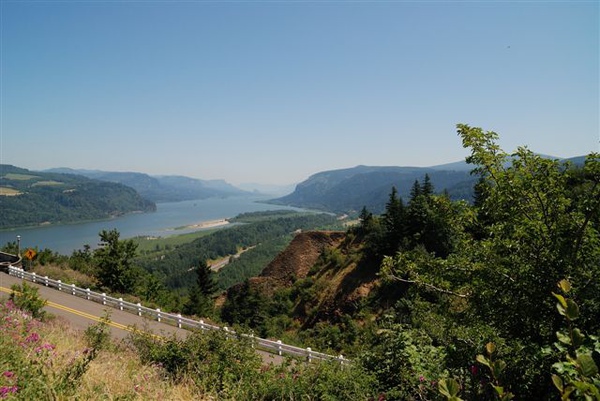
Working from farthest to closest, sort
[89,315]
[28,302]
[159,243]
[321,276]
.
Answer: [159,243], [321,276], [89,315], [28,302]

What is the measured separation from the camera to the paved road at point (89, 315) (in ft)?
47.9

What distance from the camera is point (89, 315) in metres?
16.6

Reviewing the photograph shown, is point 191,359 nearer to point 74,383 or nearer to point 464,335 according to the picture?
point 74,383

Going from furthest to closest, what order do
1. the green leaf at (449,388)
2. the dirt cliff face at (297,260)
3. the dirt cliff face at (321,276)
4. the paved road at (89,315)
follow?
the dirt cliff face at (297,260)
the dirt cliff face at (321,276)
the paved road at (89,315)
the green leaf at (449,388)

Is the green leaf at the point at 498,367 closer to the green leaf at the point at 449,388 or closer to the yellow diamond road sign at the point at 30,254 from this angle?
the green leaf at the point at 449,388

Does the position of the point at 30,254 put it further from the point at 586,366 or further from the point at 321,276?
the point at 586,366

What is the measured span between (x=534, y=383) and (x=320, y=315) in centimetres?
2931

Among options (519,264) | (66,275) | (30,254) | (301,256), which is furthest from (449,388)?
(301,256)

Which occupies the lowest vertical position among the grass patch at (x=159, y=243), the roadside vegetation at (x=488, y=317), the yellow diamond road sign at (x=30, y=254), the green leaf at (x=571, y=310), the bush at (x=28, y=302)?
the grass patch at (x=159, y=243)

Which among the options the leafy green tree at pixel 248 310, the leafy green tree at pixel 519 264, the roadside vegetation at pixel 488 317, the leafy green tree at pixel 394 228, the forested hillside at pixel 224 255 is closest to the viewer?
the roadside vegetation at pixel 488 317

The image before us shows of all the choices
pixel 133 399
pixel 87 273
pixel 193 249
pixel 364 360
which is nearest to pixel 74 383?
pixel 133 399

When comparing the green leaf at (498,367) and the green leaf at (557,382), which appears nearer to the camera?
the green leaf at (557,382)

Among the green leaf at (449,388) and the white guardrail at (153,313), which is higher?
the green leaf at (449,388)

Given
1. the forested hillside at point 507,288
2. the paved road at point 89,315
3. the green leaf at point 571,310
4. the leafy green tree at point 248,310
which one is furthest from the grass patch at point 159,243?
the green leaf at point 571,310
